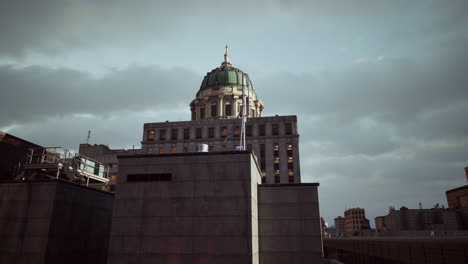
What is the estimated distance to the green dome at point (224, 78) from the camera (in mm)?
102938

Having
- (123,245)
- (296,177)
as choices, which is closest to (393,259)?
(123,245)

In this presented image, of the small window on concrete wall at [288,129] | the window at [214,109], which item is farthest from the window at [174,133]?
the small window on concrete wall at [288,129]

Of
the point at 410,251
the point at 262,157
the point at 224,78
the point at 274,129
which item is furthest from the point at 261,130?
the point at 410,251

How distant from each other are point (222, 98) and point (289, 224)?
2974 inches

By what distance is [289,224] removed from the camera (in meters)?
27.7

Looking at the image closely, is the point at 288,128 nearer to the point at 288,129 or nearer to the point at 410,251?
the point at 288,129

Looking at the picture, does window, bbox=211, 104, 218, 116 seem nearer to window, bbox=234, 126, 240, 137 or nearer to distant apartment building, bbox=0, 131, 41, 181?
window, bbox=234, 126, 240, 137

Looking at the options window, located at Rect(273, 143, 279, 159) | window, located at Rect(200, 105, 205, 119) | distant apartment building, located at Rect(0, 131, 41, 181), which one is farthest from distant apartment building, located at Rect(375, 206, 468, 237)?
distant apartment building, located at Rect(0, 131, 41, 181)

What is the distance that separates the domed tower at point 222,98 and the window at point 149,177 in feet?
235

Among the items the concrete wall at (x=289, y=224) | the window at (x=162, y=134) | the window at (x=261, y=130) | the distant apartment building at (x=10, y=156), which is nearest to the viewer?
the concrete wall at (x=289, y=224)

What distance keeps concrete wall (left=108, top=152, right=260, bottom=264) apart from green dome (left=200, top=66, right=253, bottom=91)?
78268 mm

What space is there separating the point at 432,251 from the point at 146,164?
2391 cm

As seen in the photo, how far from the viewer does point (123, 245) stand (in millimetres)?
24031

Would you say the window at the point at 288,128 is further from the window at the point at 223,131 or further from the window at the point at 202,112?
the window at the point at 202,112
